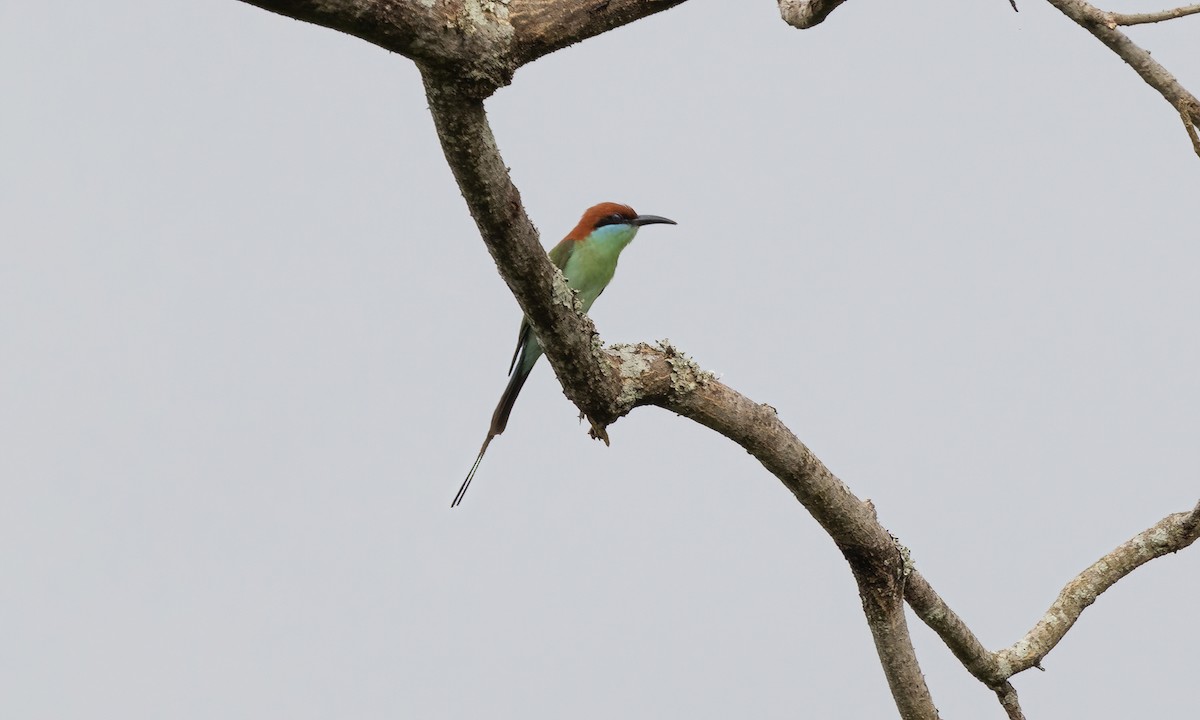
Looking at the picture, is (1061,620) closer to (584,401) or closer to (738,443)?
(738,443)

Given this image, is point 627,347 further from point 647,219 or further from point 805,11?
point 647,219

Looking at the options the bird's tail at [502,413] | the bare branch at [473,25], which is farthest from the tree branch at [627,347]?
the bird's tail at [502,413]

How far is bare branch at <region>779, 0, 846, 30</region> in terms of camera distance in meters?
2.89

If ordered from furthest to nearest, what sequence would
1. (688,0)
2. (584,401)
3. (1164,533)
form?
(1164,533) → (584,401) → (688,0)

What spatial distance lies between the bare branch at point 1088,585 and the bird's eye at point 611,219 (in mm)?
1777

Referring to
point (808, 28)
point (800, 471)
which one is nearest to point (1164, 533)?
point (800, 471)

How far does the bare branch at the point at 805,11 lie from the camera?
2.89 meters

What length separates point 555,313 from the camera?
7.98ft

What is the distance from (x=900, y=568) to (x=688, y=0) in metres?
1.59

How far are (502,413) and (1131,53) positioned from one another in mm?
1841

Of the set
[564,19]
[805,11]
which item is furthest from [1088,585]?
[564,19]

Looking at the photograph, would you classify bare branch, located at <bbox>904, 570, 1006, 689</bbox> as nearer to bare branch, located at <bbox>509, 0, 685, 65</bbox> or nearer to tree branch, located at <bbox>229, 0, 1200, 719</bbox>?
tree branch, located at <bbox>229, 0, 1200, 719</bbox>

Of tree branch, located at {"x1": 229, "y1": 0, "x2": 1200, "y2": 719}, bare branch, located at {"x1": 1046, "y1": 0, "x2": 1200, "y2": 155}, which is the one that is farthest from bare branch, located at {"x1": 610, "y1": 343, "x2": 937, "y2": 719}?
bare branch, located at {"x1": 1046, "y1": 0, "x2": 1200, "y2": 155}

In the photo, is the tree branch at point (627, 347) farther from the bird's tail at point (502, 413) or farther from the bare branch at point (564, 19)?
the bird's tail at point (502, 413)
